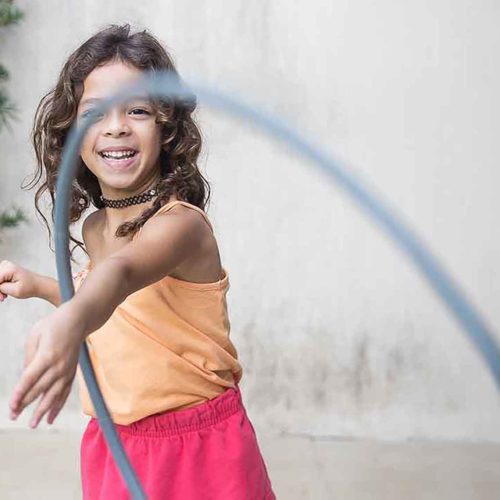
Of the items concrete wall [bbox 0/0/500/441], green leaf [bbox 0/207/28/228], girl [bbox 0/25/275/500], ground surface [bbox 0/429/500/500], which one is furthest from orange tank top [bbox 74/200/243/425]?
green leaf [bbox 0/207/28/228]

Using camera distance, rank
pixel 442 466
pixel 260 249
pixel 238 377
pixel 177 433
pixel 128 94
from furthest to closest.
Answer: pixel 260 249
pixel 442 466
pixel 238 377
pixel 177 433
pixel 128 94

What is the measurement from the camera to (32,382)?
2.91ft

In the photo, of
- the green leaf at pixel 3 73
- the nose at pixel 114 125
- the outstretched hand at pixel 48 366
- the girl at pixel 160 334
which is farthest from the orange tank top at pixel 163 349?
the green leaf at pixel 3 73

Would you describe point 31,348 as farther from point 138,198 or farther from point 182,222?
point 138,198

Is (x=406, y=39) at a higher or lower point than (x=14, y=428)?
higher

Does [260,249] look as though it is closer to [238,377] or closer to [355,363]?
[355,363]

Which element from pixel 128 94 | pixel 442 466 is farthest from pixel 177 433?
pixel 442 466

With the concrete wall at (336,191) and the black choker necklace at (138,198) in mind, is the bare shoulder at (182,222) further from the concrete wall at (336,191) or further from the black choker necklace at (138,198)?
the concrete wall at (336,191)

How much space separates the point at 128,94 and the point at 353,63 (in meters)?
2.08

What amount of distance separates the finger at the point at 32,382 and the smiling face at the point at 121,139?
571mm

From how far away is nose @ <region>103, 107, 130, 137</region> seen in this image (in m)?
1.40

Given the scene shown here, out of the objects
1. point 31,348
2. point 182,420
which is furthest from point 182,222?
point 31,348

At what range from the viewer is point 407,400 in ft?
9.97

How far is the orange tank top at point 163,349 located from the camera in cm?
141
